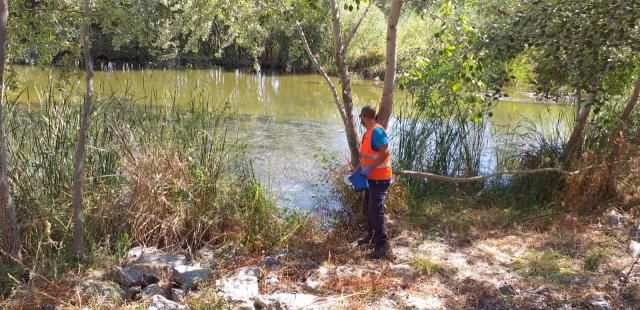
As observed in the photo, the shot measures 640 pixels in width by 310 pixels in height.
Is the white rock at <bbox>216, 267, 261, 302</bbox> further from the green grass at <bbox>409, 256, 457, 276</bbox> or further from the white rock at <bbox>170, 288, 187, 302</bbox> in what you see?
the green grass at <bbox>409, 256, 457, 276</bbox>

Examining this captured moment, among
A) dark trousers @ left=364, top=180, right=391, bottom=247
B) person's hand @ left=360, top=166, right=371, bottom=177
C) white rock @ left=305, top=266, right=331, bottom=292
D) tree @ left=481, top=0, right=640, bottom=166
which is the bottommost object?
white rock @ left=305, top=266, right=331, bottom=292

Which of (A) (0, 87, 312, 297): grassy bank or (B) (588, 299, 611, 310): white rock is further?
(A) (0, 87, 312, 297): grassy bank

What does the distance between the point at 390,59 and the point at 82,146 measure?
Answer: 281 centimetres

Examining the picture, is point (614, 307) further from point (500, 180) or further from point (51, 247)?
point (51, 247)

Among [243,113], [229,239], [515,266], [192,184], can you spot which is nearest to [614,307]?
[515,266]

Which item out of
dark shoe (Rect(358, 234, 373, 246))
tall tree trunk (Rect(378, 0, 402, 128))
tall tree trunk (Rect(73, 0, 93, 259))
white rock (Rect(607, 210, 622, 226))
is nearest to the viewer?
tall tree trunk (Rect(73, 0, 93, 259))

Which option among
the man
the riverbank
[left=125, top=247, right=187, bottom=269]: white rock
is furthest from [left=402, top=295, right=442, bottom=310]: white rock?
[left=125, top=247, right=187, bottom=269]: white rock

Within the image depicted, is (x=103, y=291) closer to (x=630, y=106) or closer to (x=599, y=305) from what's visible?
(x=599, y=305)

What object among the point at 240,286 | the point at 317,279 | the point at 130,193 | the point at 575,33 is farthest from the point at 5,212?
the point at 575,33

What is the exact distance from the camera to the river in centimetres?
718

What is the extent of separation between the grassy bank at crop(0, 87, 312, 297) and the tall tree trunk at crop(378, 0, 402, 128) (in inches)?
51.5

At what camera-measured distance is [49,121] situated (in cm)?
503

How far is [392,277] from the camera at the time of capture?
452 centimetres

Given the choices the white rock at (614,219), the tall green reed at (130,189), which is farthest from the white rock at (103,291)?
the white rock at (614,219)
